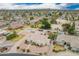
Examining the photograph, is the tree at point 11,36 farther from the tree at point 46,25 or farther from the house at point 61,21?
the house at point 61,21

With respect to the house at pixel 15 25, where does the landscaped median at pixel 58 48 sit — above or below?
below

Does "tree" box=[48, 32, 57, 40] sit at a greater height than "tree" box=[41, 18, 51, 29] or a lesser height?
lesser

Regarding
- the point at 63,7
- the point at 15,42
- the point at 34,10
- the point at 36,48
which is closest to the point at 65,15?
the point at 63,7

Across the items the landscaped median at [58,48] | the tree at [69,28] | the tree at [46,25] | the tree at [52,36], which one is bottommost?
the landscaped median at [58,48]

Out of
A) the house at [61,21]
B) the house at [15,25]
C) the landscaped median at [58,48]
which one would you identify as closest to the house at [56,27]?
the house at [61,21]

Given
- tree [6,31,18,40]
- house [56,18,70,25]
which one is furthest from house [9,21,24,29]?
house [56,18,70,25]

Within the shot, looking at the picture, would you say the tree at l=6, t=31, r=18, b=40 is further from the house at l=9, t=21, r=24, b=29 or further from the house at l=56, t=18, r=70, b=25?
the house at l=56, t=18, r=70, b=25

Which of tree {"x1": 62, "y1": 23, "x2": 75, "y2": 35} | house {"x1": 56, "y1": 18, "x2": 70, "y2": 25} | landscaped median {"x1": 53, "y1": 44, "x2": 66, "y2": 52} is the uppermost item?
house {"x1": 56, "y1": 18, "x2": 70, "y2": 25}

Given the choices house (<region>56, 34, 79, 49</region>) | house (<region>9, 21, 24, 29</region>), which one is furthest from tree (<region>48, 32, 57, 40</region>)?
house (<region>9, 21, 24, 29</region>)

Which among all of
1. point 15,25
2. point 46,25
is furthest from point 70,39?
point 15,25

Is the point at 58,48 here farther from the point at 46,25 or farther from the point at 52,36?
the point at 46,25

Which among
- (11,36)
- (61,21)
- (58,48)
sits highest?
(61,21)

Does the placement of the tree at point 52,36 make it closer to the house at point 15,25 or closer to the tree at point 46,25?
the tree at point 46,25
